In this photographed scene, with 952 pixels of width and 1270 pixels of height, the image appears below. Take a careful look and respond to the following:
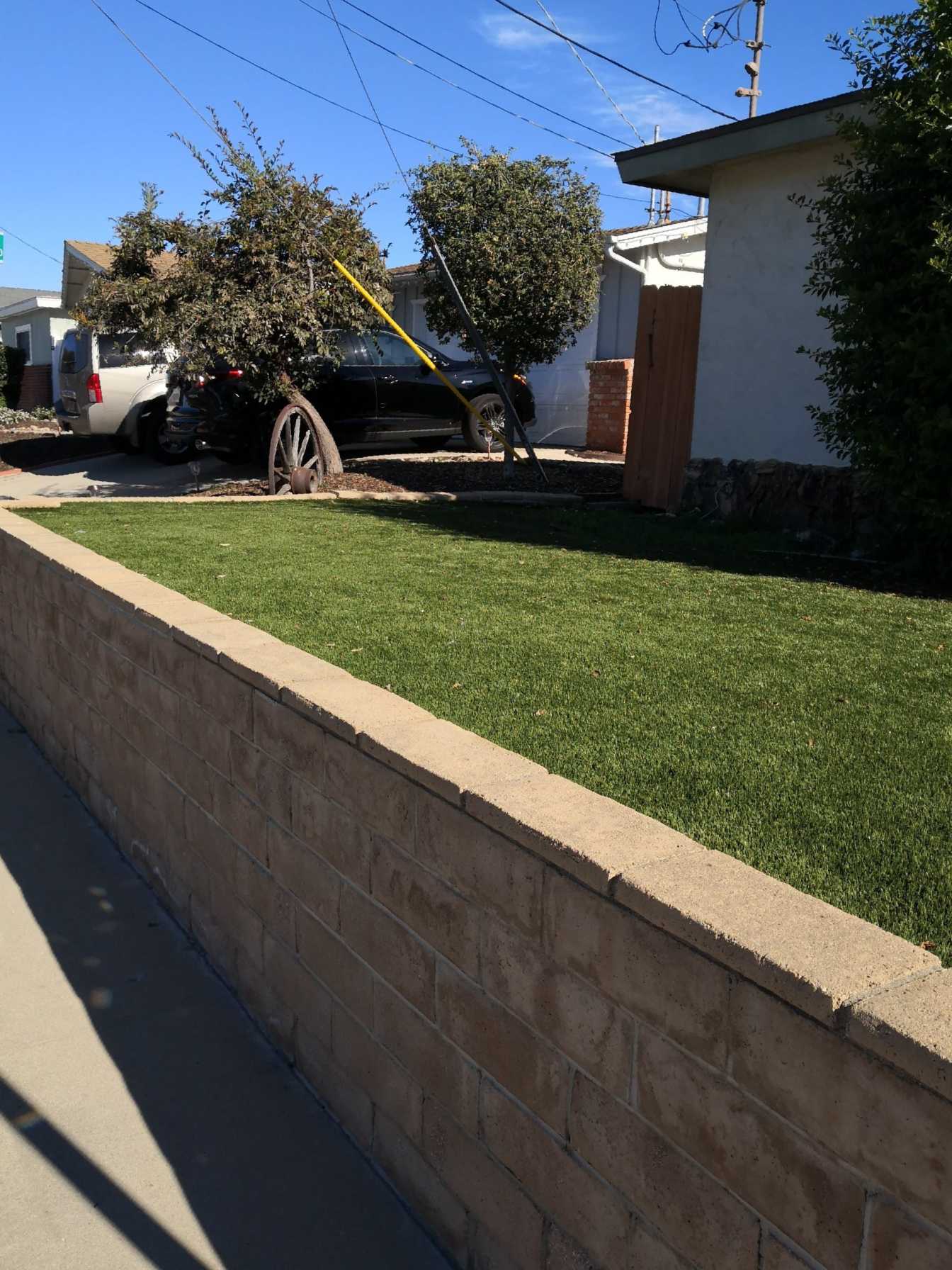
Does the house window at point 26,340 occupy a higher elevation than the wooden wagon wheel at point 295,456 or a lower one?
higher

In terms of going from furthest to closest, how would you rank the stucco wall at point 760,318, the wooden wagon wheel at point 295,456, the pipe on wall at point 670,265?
the pipe on wall at point 670,265, the wooden wagon wheel at point 295,456, the stucco wall at point 760,318

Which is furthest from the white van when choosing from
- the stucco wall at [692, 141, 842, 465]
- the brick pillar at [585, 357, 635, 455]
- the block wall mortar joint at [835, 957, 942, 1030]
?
the block wall mortar joint at [835, 957, 942, 1030]

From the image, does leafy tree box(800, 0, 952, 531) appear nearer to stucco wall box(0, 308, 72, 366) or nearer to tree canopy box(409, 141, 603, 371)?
tree canopy box(409, 141, 603, 371)

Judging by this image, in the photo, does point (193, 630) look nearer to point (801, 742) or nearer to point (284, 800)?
point (284, 800)

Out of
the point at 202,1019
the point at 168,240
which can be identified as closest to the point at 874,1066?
the point at 202,1019

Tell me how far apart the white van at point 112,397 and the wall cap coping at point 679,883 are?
48.4 ft

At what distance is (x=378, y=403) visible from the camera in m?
15.1

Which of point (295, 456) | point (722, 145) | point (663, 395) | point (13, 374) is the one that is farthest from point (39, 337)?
point (722, 145)

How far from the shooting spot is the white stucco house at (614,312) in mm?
17688

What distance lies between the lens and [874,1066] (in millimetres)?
1610

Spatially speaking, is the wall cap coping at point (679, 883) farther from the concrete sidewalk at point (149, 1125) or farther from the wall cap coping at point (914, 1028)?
the concrete sidewalk at point (149, 1125)

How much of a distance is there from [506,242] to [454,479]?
358cm

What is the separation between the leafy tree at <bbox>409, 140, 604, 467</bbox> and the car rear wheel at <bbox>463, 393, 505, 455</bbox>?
1.20 metres

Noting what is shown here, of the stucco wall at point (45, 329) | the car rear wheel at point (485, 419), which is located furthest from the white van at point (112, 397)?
the stucco wall at point (45, 329)
